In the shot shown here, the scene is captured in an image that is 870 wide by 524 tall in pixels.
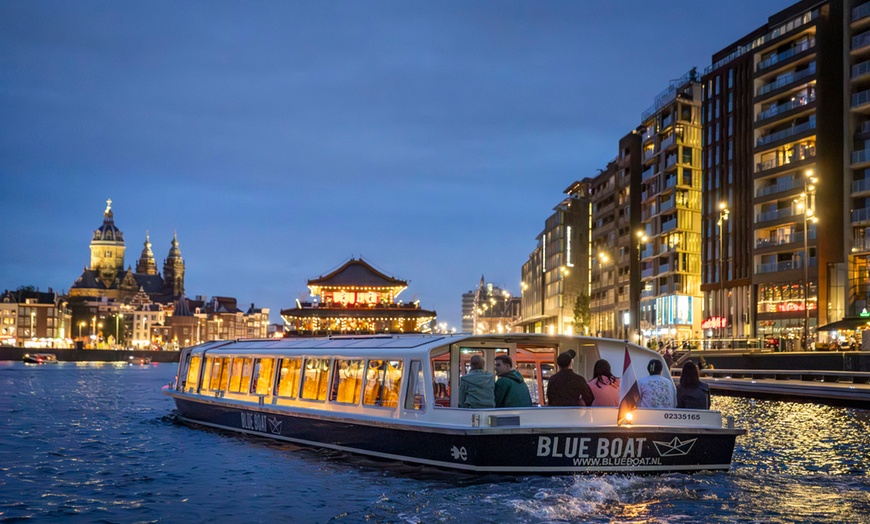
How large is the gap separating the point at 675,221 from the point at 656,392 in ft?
262

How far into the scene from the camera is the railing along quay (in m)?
38.9

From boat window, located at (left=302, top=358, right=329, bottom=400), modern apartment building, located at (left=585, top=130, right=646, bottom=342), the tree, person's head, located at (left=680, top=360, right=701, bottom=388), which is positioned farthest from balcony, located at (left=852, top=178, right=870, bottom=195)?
boat window, located at (left=302, top=358, right=329, bottom=400)

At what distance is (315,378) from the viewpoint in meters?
23.8

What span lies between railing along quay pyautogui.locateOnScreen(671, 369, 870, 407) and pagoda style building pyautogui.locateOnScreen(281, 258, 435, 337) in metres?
68.8

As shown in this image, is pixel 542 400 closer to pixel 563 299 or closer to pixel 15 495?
pixel 15 495

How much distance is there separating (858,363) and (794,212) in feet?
95.8

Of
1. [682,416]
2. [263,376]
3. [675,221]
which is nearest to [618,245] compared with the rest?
[675,221]

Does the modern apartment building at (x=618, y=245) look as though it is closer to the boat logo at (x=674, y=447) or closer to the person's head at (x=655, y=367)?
the person's head at (x=655, y=367)

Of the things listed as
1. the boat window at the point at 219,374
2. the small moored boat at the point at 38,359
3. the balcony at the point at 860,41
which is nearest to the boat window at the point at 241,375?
the boat window at the point at 219,374

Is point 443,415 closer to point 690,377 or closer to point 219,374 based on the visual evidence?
point 690,377

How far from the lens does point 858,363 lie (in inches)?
1961

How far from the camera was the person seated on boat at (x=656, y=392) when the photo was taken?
18578mm

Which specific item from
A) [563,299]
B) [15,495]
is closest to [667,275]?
[563,299]

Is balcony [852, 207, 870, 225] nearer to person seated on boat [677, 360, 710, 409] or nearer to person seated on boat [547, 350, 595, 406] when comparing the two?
person seated on boat [677, 360, 710, 409]
